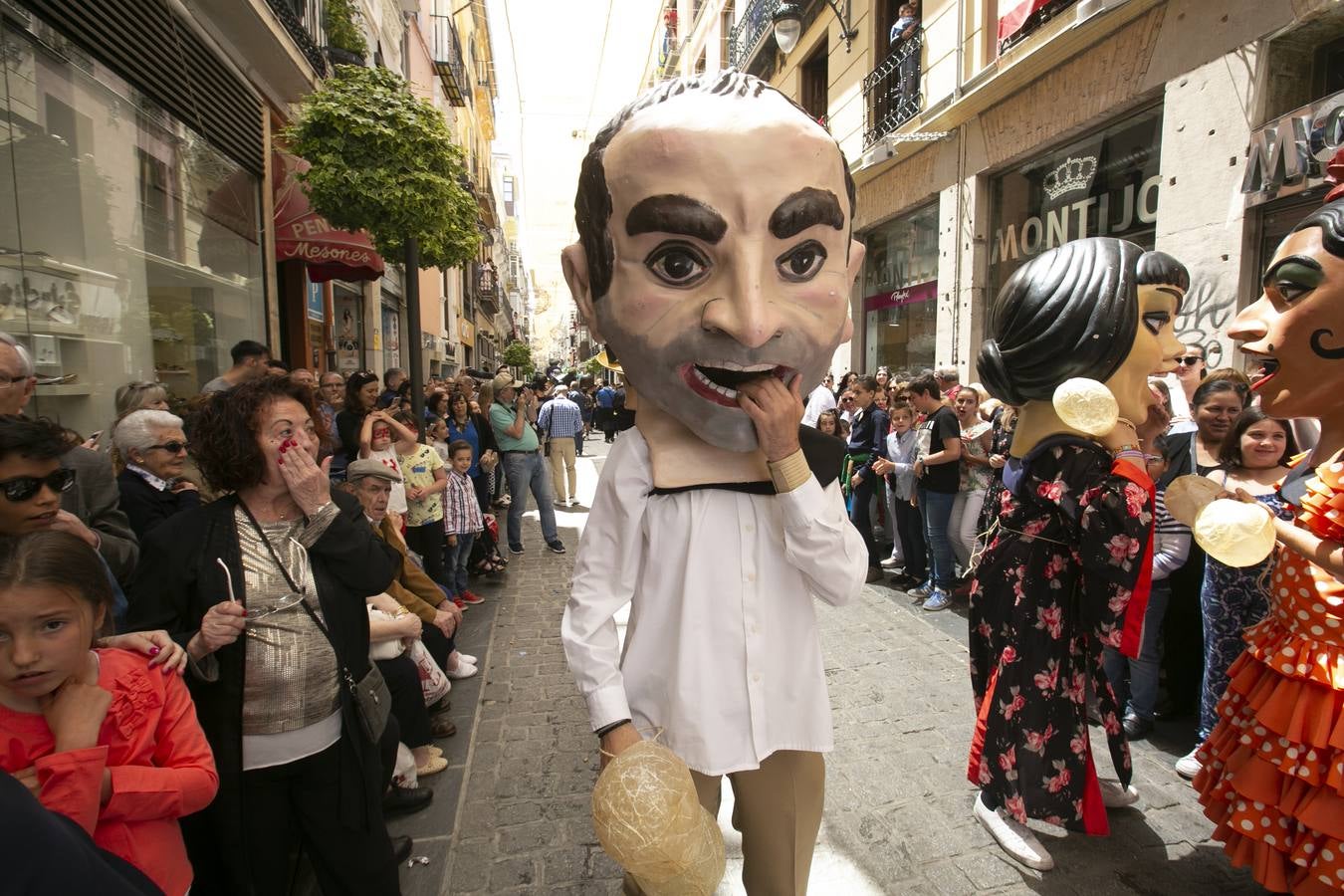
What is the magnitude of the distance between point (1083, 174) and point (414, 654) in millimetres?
7397

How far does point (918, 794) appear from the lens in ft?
9.43

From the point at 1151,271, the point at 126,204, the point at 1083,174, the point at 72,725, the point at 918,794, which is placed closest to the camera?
the point at 72,725

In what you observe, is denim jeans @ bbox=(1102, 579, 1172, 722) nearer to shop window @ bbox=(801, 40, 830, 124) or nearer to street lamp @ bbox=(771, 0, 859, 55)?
street lamp @ bbox=(771, 0, 859, 55)

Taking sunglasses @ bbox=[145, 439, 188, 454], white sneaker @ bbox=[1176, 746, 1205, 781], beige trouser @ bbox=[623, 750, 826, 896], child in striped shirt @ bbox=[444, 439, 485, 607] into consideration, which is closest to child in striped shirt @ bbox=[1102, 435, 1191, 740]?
white sneaker @ bbox=[1176, 746, 1205, 781]

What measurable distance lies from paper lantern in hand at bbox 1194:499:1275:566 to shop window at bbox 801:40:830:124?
1265 cm

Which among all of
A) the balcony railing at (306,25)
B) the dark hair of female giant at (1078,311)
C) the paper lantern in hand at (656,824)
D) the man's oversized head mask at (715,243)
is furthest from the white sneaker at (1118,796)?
the balcony railing at (306,25)

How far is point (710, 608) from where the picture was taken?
1617 mm

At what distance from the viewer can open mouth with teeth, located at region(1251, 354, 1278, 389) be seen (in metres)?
1.99

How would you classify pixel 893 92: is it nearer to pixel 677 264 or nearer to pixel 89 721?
pixel 677 264

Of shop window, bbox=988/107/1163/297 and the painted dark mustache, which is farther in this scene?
shop window, bbox=988/107/1163/297

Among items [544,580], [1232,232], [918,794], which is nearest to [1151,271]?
[918,794]

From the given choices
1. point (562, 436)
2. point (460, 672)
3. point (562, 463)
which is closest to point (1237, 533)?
point (460, 672)

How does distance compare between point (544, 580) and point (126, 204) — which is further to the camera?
point (544, 580)

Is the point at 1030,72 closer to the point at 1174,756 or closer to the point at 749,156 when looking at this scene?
the point at 1174,756
